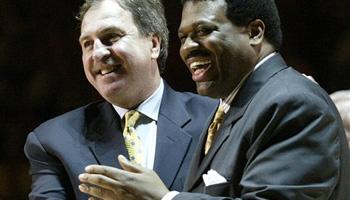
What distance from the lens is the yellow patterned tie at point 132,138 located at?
2.19 m

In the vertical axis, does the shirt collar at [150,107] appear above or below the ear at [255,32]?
below

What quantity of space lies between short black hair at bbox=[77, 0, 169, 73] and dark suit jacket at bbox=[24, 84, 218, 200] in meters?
0.19

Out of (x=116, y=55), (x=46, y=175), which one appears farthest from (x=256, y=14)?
(x=46, y=175)

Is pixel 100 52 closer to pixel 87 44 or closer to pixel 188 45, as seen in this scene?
pixel 87 44

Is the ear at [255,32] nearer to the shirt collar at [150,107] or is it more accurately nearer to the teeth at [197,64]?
the teeth at [197,64]

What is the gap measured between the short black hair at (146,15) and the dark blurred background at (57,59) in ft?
4.06

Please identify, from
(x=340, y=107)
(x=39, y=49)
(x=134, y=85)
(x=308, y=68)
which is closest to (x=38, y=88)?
(x=39, y=49)

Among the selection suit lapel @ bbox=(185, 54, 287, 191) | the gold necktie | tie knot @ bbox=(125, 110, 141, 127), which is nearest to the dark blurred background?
tie knot @ bbox=(125, 110, 141, 127)

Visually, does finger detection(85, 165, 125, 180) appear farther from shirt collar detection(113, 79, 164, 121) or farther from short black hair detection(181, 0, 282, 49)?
shirt collar detection(113, 79, 164, 121)

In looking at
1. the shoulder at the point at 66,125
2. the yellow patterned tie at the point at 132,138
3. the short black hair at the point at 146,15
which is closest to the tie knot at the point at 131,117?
the yellow patterned tie at the point at 132,138

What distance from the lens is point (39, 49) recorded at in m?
3.68

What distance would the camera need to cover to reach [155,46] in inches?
91.1

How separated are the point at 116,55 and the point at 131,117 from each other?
0.19 metres

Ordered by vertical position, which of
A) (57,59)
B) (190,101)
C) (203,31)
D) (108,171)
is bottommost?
(57,59)
